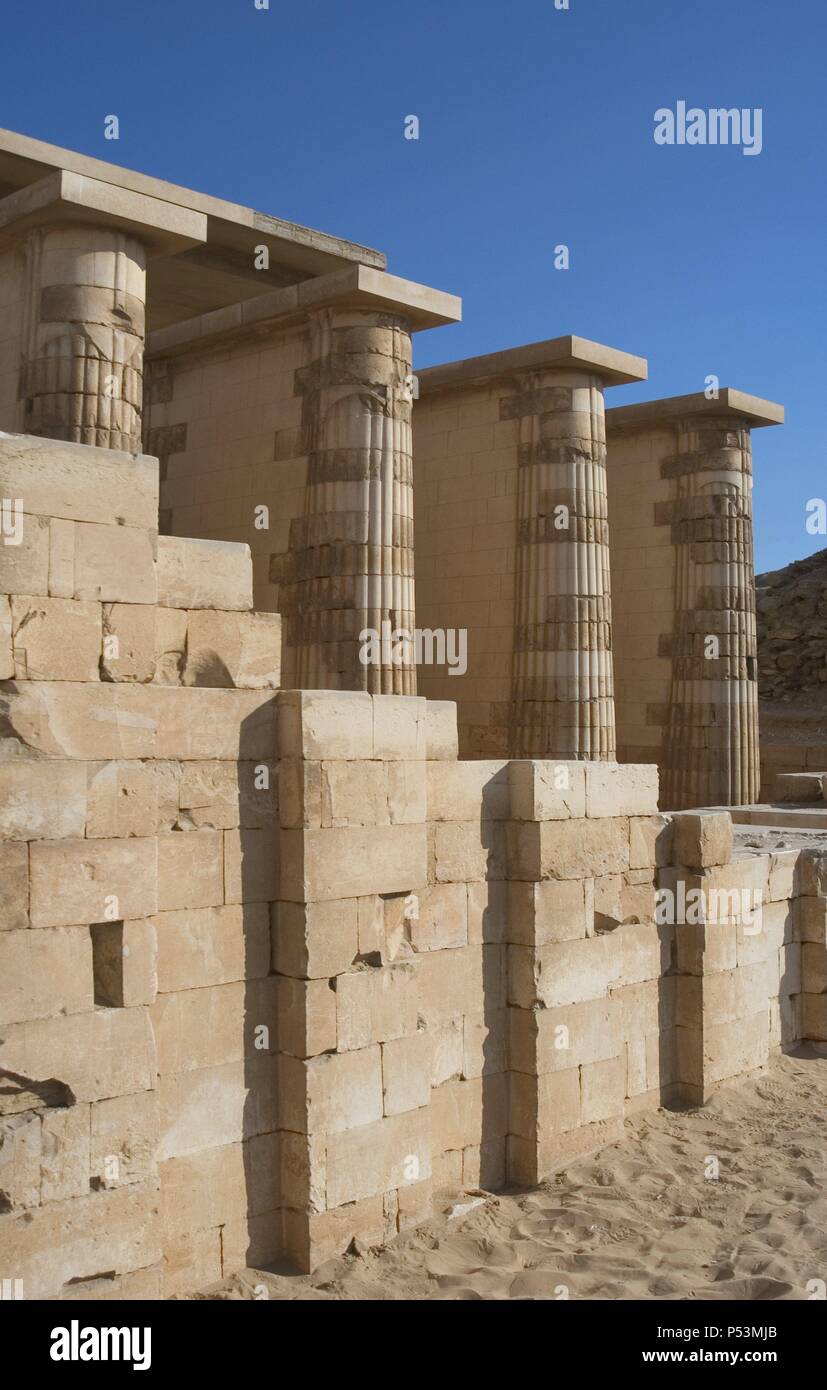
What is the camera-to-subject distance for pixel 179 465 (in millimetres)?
13195

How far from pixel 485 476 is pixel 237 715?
9.03 metres

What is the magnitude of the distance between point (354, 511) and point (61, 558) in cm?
614

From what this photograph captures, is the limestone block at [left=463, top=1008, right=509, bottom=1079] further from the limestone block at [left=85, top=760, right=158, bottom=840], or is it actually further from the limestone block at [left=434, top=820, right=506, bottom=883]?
the limestone block at [left=85, top=760, right=158, bottom=840]

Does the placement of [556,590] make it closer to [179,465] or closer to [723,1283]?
[179,465]

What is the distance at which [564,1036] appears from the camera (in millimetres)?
7758

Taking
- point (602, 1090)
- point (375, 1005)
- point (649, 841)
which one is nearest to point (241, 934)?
point (375, 1005)

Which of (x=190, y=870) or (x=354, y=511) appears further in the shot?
(x=354, y=511)

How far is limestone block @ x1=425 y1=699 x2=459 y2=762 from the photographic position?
7238mm

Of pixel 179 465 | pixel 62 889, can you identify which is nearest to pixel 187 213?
pixel 179 465

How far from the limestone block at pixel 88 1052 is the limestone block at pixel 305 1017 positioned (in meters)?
0.83

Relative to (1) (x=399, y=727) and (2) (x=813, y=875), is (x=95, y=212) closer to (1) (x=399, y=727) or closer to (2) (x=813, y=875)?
(1) (x=399, y=727)

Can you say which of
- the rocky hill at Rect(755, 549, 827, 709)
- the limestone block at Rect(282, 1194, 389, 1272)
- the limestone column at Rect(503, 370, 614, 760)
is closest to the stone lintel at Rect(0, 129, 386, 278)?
the limestone column at Rect(503, 370, 614, 760)

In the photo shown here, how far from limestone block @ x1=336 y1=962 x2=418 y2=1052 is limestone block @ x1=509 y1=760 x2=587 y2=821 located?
1339 mm

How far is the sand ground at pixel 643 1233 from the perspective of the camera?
20.6ft
